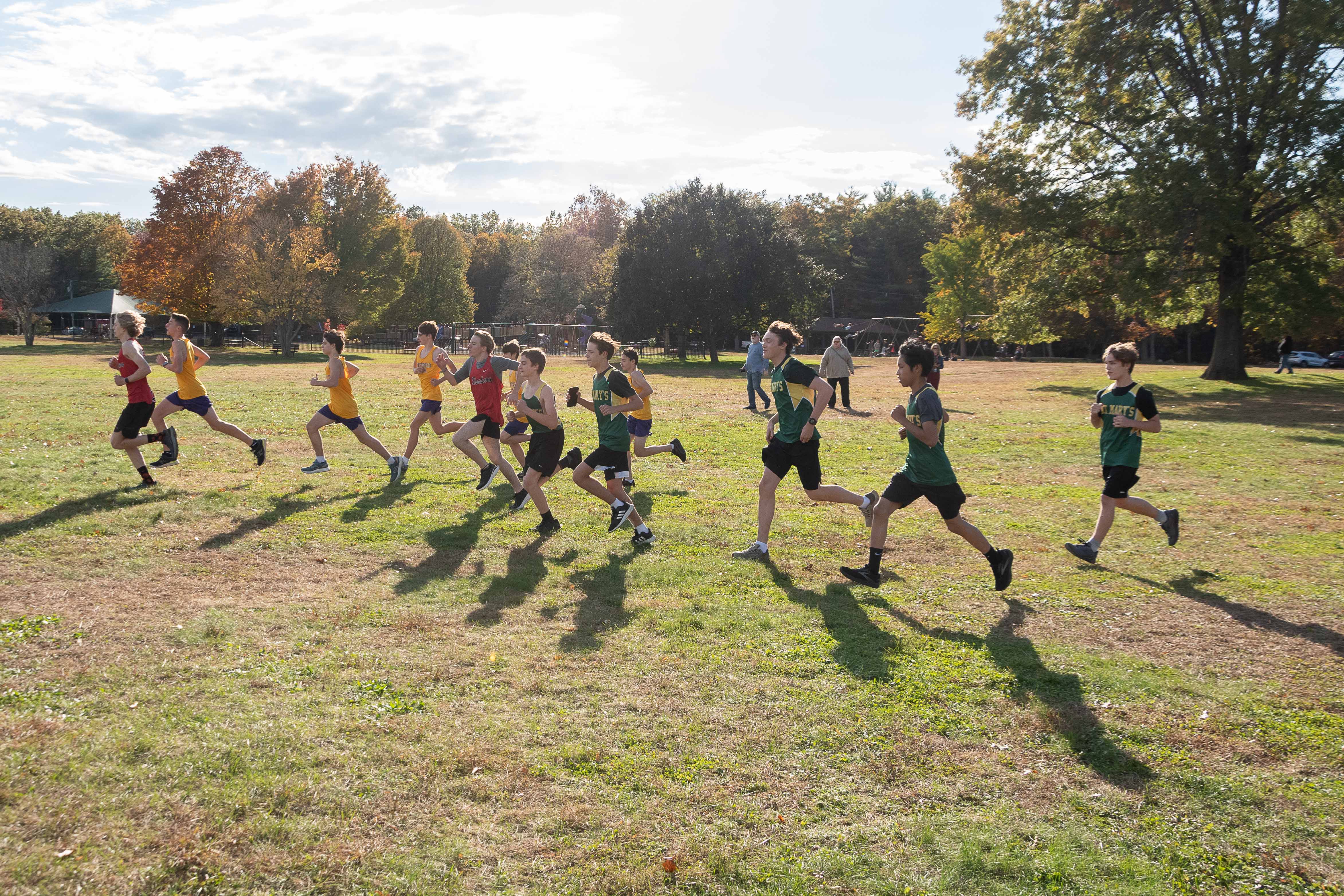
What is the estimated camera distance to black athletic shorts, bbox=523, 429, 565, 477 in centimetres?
888

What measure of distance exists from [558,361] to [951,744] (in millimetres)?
52567

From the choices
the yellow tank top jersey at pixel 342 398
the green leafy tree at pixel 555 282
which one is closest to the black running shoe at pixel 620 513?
the yellow tank top jersey at pixel 342 398

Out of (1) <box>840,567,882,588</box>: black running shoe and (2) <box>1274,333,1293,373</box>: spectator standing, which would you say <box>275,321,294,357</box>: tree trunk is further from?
(2) <box>1274,333,1293,373</box>: spectator standing

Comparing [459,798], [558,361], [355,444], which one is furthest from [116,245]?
[459,798]

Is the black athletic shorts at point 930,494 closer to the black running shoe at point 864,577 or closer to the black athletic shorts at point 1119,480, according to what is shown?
the black running shoe at point 864,577

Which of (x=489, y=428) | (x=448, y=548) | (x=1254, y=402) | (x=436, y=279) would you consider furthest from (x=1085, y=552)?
(x=436, y=279)

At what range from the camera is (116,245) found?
80438 millimetres

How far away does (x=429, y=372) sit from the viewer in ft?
38.9

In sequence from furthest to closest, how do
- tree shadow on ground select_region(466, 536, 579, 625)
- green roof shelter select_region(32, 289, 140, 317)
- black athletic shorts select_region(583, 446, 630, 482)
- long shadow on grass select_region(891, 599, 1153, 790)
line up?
1. green roof shelter select_region(32, 289, 140, 317)
2. black athletic shorts select_region(583, 446, 630, 482)
3. tree shadow on ground select_region(466, 536, 579, 625)
4. long shadow on grass select_region(891, 599, 1153, 790)

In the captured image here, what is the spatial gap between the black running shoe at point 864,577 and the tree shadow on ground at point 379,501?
527 centimetres

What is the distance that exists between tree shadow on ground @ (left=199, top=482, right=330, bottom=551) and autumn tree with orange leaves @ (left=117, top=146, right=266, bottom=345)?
153ft

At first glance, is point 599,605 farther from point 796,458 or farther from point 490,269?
point 490,269

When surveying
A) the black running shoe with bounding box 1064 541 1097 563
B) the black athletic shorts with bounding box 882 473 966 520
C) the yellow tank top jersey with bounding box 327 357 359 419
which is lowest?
the black running shoe with bounding box 1064 541 1097 563

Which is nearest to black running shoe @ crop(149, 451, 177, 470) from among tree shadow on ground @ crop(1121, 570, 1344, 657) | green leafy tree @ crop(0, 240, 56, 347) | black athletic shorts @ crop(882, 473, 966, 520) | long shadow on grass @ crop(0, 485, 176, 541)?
long shadow on grass @ crop(0, 485, 176, 541)
